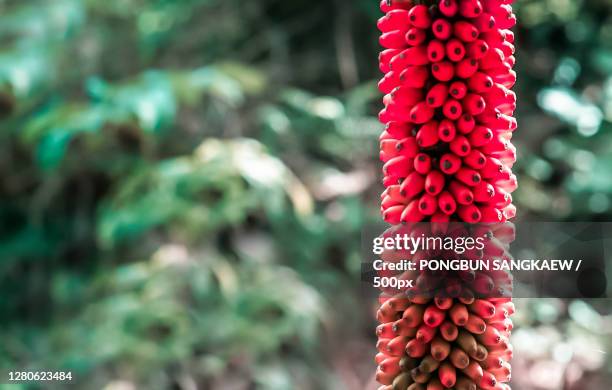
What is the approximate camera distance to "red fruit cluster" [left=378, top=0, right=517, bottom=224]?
372 mm

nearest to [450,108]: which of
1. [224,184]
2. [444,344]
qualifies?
[444,344]

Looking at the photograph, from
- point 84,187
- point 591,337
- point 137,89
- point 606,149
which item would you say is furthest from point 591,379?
point 84,187

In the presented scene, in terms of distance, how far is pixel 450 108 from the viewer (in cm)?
37

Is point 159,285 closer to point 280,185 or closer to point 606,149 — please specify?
point 280,185

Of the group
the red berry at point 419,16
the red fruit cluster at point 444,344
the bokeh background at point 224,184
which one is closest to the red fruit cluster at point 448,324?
the red fruit cluster at point 444,344

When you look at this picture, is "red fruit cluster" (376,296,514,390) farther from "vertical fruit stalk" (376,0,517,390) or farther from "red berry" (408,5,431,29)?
"red berry" (408,5,431,29)

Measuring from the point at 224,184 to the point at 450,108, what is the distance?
1.24m

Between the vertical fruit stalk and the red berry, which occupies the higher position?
the red berry

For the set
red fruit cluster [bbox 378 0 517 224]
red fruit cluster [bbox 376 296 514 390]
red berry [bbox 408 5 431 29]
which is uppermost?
red berry [bbox 408 5 431 29]

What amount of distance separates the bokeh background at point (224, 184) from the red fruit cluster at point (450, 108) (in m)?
1.15

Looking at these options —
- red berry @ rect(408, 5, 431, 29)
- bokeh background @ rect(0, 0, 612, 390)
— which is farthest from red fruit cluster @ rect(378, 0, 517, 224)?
bokeh background @ rect(0, 0, 612, 390)

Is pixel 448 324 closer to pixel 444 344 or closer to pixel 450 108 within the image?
pixel 444 344

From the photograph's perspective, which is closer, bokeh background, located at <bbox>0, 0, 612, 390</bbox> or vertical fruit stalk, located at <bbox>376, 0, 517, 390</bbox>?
vertical fruit stalk, located at <bbox>376, 0, 517, 390</bbox>

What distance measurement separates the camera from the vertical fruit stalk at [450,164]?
37 cm
